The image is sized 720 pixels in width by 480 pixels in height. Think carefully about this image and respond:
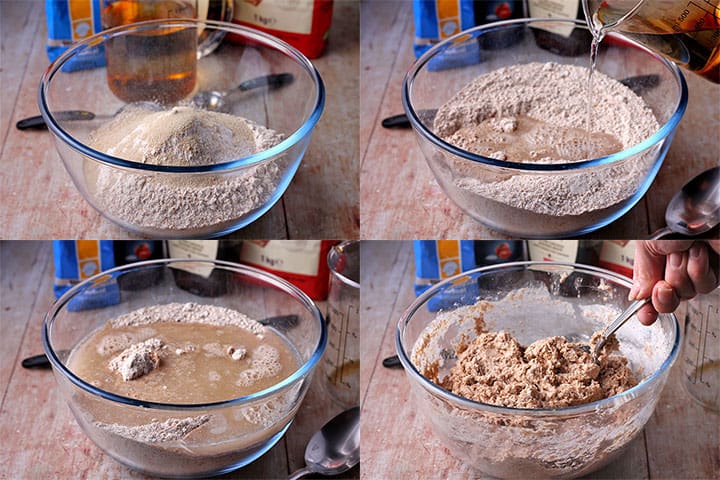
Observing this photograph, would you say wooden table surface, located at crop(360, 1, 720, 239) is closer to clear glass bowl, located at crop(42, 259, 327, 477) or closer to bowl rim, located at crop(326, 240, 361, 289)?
bowl rim, located at crop(326, 240, 361, 289)

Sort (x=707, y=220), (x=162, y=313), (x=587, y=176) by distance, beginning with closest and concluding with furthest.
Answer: (x=587, y=176)
(x=707, y=220)
(x=162, y=313)

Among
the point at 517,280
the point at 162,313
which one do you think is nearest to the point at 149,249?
the point at 162,313

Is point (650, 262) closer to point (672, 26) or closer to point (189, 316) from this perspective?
point (672, 26)

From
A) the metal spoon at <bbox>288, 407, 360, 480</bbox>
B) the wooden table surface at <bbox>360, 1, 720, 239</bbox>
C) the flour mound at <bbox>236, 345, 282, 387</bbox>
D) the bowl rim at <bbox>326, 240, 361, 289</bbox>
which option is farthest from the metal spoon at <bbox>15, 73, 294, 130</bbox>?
the metal spoon at <bbox>288, 407, 360, 480</bbox>

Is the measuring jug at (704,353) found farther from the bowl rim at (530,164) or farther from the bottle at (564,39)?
the bottle at (564,39)

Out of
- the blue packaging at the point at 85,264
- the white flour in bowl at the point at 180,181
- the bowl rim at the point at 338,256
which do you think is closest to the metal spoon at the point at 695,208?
the bowl rim at the point at 338,256

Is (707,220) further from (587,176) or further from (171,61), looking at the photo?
(171,61)

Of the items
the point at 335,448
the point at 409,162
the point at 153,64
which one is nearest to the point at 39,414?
the point at 335,448

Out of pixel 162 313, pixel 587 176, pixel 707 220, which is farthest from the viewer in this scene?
pixel 162 313
